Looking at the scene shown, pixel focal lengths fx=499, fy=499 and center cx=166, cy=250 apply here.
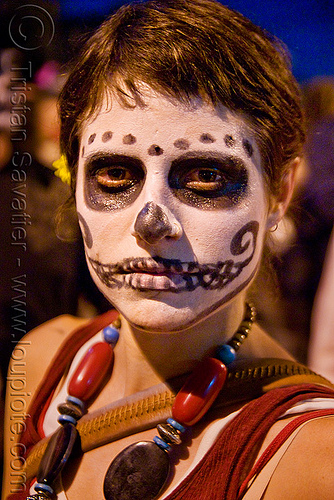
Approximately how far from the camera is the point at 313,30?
1.09 metres

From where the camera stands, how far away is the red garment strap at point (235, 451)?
854 mm

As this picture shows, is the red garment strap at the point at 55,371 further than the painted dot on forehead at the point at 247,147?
Yes

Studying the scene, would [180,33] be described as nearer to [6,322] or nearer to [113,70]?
[113,70]

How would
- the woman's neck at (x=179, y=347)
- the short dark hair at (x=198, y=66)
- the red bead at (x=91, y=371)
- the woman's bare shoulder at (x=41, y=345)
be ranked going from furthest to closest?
the woman's bare shoulder at (x=41, y=345)
the red bead at (x=91, y=371)
the woman's neck at (x=179, y=347)
the short dark hair at (x=198, y=66)

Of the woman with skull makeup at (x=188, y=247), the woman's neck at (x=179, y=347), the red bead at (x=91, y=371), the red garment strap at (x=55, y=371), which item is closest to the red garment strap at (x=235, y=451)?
the woman with skull makeup at (x=188, y=247)

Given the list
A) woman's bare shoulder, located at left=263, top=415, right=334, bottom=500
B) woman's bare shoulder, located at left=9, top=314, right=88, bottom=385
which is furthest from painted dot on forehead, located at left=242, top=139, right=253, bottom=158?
woman's bare shoulder, located at left=9, top=314, right=88, bottom=385

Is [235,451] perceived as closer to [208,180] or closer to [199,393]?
[199,393]

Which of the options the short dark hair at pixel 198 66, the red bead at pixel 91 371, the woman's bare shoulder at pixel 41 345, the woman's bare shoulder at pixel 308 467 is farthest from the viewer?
the woman's bare shoulder at pixel 41 345

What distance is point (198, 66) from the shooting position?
2.93ft

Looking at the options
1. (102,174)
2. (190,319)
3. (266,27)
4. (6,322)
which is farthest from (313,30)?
(6,322)

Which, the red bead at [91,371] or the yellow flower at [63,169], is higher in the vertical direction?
the yellow flower at [63,169]

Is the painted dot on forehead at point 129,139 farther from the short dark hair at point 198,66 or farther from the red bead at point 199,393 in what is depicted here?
the red bead at point 199,393

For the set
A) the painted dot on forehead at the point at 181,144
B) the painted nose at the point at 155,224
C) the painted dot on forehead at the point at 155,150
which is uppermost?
the painted dot on forehead at the point at 181,144

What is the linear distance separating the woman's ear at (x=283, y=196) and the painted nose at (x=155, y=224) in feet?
0.89
